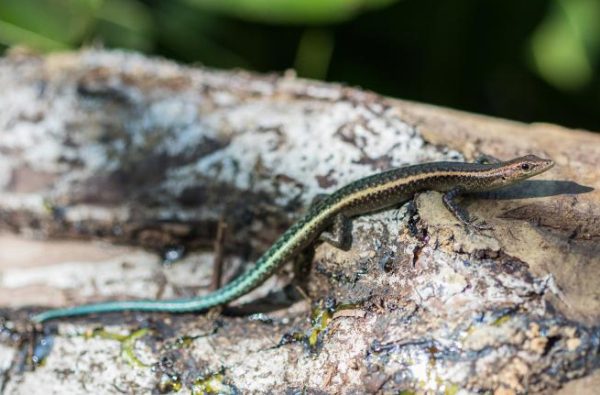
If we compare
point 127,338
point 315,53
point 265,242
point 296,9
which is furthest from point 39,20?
point 127,338

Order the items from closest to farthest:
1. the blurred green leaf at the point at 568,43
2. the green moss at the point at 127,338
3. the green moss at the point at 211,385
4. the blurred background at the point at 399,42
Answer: the green moss at the point at 211,385
the green moss at the point at 127,338
the blurred green leaf at the point at 568,43
the blurred background at the point at 399,42

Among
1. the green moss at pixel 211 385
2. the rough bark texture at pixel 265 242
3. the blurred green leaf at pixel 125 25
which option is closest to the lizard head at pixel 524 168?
the rough bark texture at pixel 265 242

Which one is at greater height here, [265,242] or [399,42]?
[399,42]

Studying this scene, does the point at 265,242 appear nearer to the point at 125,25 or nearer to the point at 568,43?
the point at 125,25

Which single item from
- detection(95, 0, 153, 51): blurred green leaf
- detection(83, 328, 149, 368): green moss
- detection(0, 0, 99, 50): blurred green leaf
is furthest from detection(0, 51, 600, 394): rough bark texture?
detection(95, 0, 153, 51): blurred green leaf

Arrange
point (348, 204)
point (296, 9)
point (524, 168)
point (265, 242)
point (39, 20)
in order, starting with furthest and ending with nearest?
point (39, 20)
point (296, 9)
point (265, 242)
point (348, 204)
point (524, 168)

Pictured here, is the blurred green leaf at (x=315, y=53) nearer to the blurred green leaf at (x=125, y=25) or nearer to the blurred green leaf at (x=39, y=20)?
Answer: the blurred green leaf at (x=125, y=25)

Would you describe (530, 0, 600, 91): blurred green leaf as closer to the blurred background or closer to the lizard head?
the blurred background
